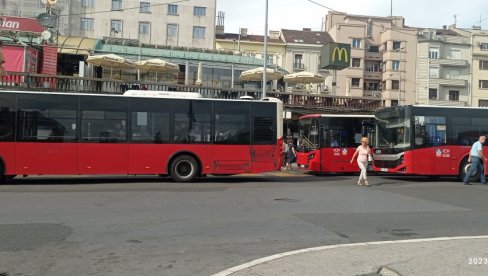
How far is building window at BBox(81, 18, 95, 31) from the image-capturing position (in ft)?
203

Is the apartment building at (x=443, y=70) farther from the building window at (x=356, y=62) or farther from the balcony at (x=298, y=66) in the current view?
the balcony at (x=298, y=66)

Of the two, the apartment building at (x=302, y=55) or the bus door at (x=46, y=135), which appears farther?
the apartment building at (x=302, y=55)

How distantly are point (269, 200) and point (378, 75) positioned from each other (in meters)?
69.8

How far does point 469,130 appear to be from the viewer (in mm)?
19625


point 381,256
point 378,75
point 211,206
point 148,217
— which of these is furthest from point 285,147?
point 378,75

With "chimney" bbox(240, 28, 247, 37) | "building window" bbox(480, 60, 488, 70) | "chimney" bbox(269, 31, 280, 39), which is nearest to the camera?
"chimney" bbox(240, 28, 247, 37)

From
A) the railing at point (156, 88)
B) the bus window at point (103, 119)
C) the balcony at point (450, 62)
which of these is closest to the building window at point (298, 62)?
the balcony at point (450, 62)

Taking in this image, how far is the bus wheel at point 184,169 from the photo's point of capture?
16828mm

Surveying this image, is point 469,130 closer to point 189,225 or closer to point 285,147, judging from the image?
point 285,147

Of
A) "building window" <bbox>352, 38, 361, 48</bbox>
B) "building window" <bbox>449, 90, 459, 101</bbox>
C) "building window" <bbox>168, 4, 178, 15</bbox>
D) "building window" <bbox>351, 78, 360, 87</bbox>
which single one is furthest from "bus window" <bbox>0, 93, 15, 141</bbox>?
"building window" <bbox>449, 90, 459, 101</bbox>

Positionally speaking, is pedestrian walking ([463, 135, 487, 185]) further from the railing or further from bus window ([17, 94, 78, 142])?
bus window ([17, 94, 78, 142])

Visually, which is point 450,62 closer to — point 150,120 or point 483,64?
point 483,64

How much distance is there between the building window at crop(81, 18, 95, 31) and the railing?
37.7m

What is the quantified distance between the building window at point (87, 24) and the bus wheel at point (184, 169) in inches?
2004
